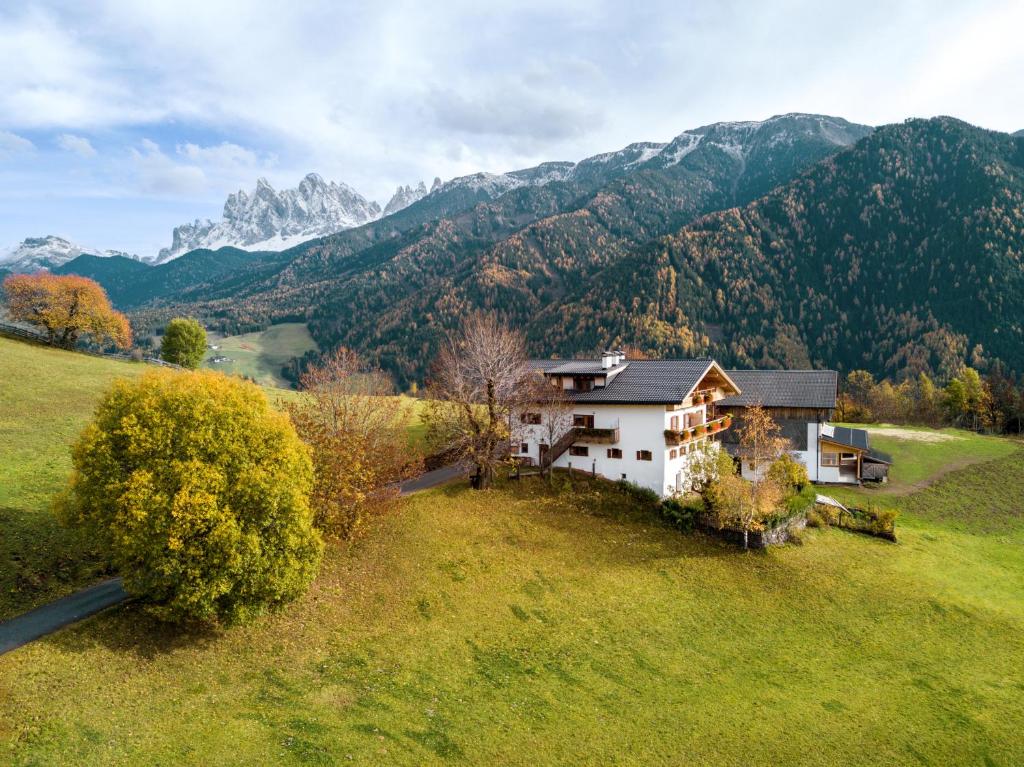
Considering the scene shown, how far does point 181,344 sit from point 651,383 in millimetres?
79212

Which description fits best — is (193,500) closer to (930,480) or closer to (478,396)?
(478,396)

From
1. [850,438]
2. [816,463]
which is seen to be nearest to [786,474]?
[816,463]

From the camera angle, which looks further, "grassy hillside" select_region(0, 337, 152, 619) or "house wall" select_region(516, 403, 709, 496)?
"house wall" select_region(516, 403, 709, 496)

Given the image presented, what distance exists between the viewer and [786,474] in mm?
48094

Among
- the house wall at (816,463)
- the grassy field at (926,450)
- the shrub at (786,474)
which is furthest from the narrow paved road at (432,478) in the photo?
the grassy field at (926,450)

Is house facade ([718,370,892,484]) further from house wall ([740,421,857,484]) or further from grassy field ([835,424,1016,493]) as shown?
grassy field ([835,424,1016,493])

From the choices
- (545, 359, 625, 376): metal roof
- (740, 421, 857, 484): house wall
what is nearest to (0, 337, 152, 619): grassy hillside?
(545, 359, 625, 376): metal roof

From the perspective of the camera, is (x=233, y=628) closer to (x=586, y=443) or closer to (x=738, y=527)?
(x=586, y=443)

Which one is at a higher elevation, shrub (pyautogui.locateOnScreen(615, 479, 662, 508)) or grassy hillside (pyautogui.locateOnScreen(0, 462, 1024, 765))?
shrub (pyautogui.locateOnScreen(615, 479, 662, 508))

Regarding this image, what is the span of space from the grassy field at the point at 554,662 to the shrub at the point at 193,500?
111 inches

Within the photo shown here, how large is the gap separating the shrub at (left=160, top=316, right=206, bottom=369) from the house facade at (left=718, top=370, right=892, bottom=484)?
83.0 m

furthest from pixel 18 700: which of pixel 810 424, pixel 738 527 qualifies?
pixel 810 424

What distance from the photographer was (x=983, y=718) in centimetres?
2678

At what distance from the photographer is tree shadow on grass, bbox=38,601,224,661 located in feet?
75.9
